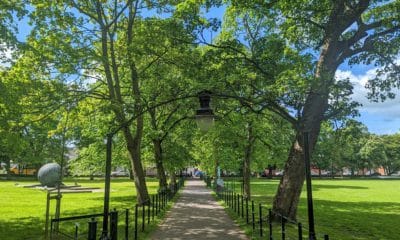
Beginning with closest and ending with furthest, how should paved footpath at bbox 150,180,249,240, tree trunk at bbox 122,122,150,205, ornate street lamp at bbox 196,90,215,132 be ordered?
ornate street lamp at bbox 196,90,215,132 < paved footpath at bbox 150,180,249,240 < tree trunk at bbox 122,122,150,205

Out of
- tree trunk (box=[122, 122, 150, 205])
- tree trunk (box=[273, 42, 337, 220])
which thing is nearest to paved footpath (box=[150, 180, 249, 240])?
tree trunk (box=[273, 42, 337, 220])

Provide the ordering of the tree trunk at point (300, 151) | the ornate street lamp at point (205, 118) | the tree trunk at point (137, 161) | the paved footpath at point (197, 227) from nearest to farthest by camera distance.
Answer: the ornate street lamp at point (205, 118) → the paved footpath at point (197, 227) → the tree trunk at point (300, 151) → the tree trunk at point (137, 161)

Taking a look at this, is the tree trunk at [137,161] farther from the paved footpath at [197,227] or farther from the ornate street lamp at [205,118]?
the ornate street lamp at [205,118]

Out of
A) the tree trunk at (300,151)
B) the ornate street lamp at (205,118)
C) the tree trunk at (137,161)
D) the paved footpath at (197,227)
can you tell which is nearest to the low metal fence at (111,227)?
the paved footpath at (197,227)

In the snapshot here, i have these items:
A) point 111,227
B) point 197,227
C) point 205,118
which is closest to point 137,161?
point 197,227

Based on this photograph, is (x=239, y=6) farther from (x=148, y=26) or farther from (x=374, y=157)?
(x=374, y=157)

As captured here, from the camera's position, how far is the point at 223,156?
38094mm

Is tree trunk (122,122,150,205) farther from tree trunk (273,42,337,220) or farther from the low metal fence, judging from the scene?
tree trunk (273,42,337,220)

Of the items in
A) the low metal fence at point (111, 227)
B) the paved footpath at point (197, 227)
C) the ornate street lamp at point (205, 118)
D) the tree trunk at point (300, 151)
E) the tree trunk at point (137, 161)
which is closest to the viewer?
the ornate street lamp at point (205, 118)

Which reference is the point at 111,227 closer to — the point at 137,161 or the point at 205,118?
the point at 205,118

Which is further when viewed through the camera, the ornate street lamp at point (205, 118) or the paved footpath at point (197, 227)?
the paved footpath at point (197, 227)

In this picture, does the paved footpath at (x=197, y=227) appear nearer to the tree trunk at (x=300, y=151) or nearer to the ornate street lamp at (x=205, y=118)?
the tree trunk at (x=300, y=151)

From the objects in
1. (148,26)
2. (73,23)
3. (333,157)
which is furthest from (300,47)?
(333,157)

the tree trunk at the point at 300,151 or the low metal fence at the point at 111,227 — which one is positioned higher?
the tree trunk at the point at 300,151
